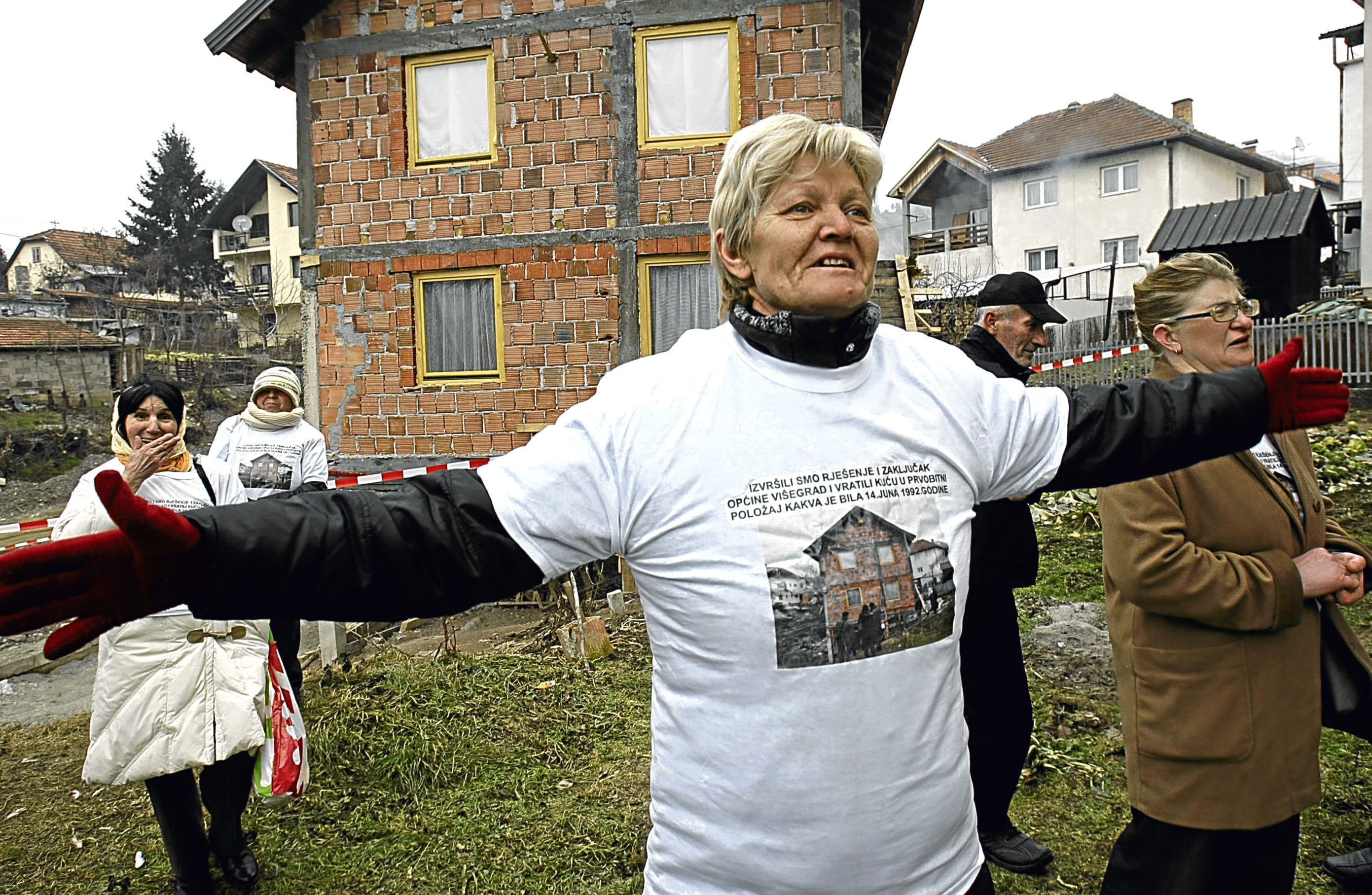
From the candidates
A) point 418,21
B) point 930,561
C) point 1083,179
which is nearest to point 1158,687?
point 930,561

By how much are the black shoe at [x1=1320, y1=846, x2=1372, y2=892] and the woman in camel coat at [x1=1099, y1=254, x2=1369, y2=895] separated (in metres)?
1.27

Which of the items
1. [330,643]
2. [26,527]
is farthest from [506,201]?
[26,527]

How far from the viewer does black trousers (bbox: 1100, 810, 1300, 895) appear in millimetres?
2391

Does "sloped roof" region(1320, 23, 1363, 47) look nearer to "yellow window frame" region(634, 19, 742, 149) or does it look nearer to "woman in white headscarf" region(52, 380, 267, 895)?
"yellow window frame" region(634, 19, 742, 149)

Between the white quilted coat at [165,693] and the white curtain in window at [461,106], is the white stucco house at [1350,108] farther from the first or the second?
the white quilted coat at [165,693]

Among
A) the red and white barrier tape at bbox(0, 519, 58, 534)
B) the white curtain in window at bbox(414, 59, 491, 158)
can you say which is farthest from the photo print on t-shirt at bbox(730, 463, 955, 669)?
the white curtain in window at bbox(414, 59, 491, 158)

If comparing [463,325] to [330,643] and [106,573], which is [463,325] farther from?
[106,573]

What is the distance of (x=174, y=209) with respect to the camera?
183 ft

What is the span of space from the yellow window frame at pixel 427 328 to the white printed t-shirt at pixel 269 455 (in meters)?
5.07

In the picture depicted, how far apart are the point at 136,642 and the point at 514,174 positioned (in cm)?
827

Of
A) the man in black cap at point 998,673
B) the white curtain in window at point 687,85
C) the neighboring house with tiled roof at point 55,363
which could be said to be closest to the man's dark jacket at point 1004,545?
the man in black cap at point 998,673

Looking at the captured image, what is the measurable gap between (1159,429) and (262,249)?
51.7 metres

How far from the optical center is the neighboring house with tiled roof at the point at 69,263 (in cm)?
4609

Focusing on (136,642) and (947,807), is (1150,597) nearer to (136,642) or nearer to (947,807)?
(947,807)
